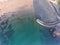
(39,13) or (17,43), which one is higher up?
(39,13)

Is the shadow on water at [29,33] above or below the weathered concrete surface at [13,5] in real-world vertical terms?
below

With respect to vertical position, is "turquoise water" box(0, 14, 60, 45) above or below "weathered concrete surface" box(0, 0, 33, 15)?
below

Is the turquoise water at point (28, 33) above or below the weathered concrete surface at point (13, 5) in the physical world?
below

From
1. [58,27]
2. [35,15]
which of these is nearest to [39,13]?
[35,15]

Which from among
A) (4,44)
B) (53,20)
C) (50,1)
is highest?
(50,1)

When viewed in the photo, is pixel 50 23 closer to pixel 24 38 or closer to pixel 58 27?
pixel 58 27

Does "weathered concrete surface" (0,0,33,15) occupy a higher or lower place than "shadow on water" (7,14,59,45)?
higher

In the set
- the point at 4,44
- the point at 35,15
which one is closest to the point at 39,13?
the point at 35,15
